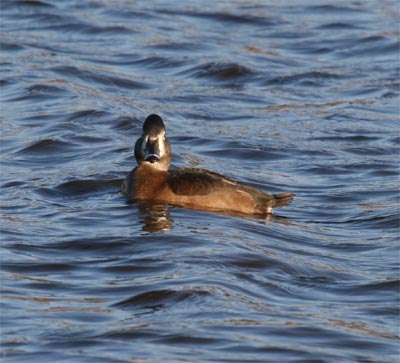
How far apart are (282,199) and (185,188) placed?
1040mm

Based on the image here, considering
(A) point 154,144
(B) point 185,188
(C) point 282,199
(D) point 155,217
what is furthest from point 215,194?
(A) point 154,144

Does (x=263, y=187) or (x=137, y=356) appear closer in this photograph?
(x=137, y=356)

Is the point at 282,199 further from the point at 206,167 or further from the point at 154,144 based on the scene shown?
the point at 206,167

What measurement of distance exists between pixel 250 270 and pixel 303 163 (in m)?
4.97

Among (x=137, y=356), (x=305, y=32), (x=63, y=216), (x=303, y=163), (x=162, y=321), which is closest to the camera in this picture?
(x=137, y=356)

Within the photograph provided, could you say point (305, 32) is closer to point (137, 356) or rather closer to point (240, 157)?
point (240, 157)

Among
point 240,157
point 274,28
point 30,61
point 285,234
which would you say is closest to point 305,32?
point 274,28

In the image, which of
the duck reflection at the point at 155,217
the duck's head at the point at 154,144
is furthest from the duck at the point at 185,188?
the duck reflection at the point at 155,217

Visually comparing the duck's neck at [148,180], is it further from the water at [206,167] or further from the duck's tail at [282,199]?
the duck's tail at [282,199]

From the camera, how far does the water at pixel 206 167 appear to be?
9.48m

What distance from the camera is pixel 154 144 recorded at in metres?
13.7

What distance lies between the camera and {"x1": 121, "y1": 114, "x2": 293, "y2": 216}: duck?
13055mm

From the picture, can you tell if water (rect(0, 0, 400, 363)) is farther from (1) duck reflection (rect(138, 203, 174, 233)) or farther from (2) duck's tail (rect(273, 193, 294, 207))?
(2) duck's tail (rect(273, 193, 294, 207))

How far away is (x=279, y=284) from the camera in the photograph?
425 inches
